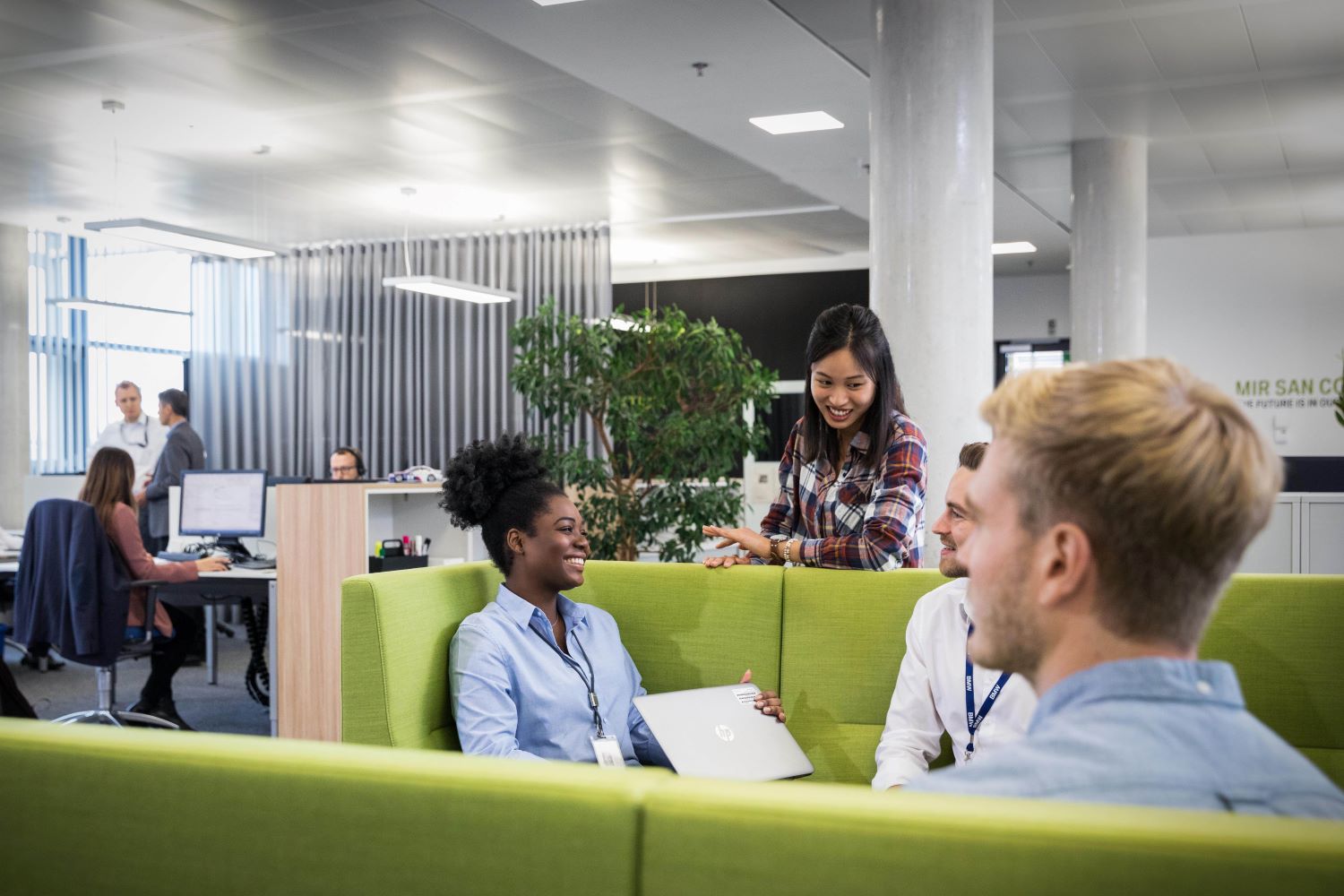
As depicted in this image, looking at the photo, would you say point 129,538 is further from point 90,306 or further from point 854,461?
point 90,306

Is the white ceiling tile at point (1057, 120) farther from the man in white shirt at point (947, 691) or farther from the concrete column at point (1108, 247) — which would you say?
the man in white shirt at point (947, 691)

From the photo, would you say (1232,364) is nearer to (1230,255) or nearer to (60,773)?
(1230,255)

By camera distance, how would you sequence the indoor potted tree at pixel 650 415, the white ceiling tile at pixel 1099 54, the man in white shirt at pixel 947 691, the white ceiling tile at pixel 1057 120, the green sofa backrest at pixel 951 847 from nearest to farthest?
the green sofa backrest at pixel 951 847
the man in white shirt at pixel 947 691
the indoor potted tree at pixel 650 415
the white ceiling tile at pixel 1099 54
the white ceiling tile at pixel 1057 120

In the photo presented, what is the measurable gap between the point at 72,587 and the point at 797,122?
445cm

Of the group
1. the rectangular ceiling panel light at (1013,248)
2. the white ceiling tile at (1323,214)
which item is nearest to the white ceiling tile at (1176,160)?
the white ceiling tile at (1323,214)

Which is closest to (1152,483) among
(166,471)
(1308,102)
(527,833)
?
(527,833)

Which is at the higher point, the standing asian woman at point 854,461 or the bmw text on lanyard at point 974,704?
the standing asian woman at point 854,461

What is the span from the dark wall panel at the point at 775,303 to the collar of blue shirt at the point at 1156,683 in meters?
10.2

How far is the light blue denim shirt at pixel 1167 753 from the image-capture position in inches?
35.6

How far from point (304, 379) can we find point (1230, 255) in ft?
27.0

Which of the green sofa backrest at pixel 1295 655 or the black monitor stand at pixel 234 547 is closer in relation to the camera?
the green sofa backrest at pixel 1295 655

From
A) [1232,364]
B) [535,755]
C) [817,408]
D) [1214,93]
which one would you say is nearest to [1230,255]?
[1232,364]

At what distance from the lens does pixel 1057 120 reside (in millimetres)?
6938

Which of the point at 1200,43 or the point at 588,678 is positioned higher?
the point at 1200,43
